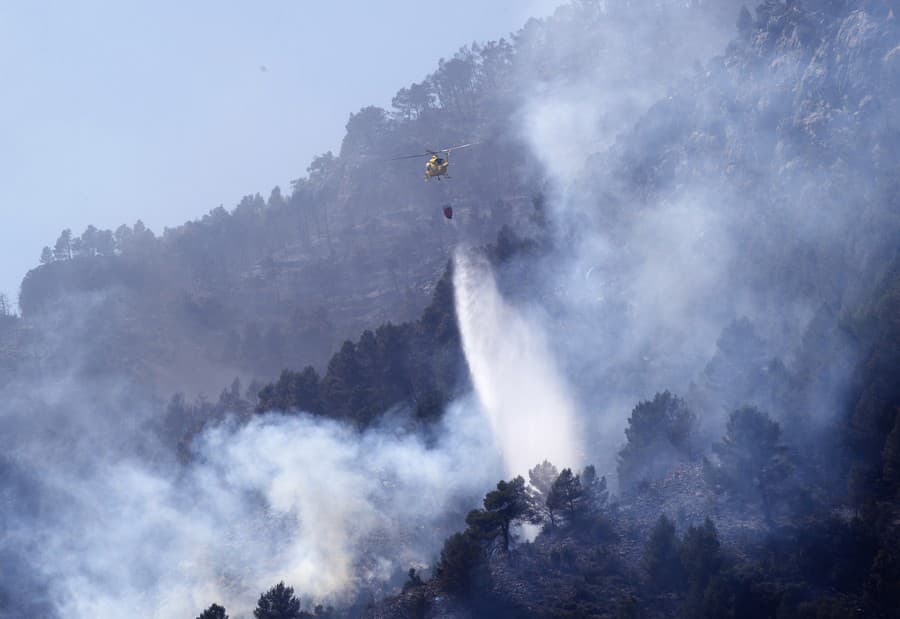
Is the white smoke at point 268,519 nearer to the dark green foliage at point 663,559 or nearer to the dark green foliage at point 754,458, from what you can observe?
the dark green foliage at point 663,559

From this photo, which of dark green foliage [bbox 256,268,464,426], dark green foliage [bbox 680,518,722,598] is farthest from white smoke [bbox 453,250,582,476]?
dark green foliage [bbox 680,518,722,598]

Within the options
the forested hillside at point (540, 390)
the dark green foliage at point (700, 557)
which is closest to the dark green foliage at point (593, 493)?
the forested hillside at point (540, 390)

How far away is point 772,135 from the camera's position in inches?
3150

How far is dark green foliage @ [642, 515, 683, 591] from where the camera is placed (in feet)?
137

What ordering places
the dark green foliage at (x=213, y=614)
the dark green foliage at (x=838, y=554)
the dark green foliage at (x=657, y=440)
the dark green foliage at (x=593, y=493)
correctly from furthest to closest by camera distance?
the dark green foliage at (x=657, y=440)
the dark green foliage at (x=593, y=493)
the dark green foliage at (x=213, y=614)
the dark green foliage at (x=838, y=554)

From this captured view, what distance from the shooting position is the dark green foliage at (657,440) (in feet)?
179

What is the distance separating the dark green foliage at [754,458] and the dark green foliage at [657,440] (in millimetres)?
6594

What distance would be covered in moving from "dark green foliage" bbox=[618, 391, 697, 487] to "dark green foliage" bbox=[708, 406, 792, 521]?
6.59 metres

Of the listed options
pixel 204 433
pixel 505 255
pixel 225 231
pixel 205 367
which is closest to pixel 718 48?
pixel 505 255

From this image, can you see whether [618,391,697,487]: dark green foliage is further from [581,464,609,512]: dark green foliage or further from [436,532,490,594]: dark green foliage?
[436,532,490,594]: dark green foliage

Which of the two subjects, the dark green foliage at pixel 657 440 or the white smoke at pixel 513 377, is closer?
the dark green foliage at pixel 657 440

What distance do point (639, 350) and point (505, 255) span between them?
19.7 metres

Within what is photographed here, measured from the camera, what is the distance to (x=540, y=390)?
77.6 meters

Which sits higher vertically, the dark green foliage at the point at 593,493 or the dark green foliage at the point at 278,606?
the dark green foliage at the point at 593,493
